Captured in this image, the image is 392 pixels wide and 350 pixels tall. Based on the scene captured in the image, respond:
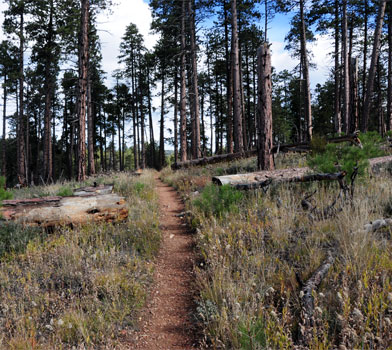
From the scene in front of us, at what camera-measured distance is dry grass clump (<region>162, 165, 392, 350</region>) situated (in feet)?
6.39

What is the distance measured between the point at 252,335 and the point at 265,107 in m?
7.00

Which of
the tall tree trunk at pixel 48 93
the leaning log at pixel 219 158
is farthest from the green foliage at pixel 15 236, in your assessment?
the tall tree trunk at pixel 48 93

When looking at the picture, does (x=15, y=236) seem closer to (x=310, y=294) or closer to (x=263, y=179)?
(x=310, y=294)

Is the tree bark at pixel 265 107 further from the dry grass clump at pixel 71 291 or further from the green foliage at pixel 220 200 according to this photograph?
the dry grass clump at pixel 71 291

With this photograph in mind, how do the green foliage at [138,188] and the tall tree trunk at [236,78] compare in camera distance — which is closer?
the green foliage at [138,188]

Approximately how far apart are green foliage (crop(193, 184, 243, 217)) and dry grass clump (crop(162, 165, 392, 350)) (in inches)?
22.1

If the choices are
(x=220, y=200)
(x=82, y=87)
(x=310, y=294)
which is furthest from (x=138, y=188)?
(x=310, y=294)

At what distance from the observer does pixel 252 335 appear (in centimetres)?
→ 198

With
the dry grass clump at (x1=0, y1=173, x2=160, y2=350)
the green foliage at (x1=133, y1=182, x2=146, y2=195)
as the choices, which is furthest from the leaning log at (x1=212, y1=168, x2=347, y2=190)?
the green foliage at (x1=133, y1=182, x2=146, y2=195)

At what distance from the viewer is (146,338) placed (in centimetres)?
271

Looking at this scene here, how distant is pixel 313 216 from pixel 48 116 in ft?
68.1

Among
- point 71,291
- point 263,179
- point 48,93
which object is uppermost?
point 48,93

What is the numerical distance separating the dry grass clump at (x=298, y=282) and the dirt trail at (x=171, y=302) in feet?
0.94

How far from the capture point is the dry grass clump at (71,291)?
8.21 feet
